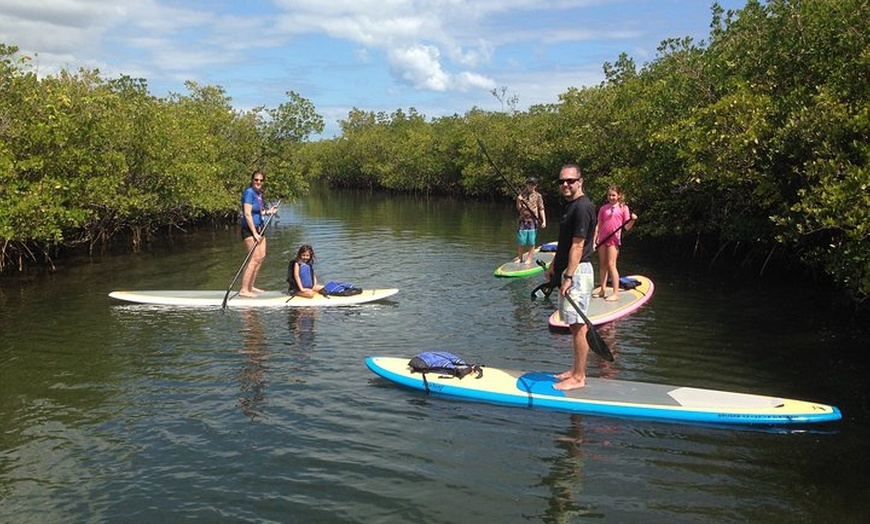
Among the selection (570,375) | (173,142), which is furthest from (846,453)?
(173,142)

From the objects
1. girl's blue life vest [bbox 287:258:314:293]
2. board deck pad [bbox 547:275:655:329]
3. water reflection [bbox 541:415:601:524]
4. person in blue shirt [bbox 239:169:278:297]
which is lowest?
water reflection [bbox 541:415:601:524]

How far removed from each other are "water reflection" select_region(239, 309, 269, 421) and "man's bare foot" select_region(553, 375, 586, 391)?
135 inches

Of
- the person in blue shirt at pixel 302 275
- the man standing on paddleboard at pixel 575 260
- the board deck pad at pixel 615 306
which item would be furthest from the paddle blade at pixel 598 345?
the person in blue shirt at pixel 302 275

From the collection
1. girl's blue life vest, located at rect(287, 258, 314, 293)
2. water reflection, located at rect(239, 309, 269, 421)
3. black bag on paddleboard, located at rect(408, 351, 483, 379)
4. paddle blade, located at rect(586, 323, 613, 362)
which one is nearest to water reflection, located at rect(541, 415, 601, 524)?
paddle blade, located at rect(586, 323, 613, 362)

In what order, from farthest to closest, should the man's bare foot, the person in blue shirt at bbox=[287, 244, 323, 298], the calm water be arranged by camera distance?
the person in blue shirt at bbox=[287, 244, 323, 298]
the man's bare foot
the calm water

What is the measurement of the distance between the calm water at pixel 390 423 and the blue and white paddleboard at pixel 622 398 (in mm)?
142


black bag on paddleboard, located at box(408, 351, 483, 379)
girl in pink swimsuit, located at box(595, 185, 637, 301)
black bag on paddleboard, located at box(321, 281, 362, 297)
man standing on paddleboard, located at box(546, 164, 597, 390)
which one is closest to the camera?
man standing on paddleboard, located at box(546, 164, 597, 390)

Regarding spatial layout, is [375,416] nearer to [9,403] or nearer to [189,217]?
[9,403]

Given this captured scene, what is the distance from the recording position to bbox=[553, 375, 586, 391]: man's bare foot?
7206 mm

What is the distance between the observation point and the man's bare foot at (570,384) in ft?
23.6

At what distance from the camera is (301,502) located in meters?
5.28

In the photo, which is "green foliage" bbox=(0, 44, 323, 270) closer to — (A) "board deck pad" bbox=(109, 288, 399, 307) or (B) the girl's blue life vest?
(A) "board deck pad" bbox=(109, 288, 399, 307)

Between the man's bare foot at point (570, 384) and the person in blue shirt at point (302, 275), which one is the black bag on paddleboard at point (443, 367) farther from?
the person in blue shirt at point (302, 275)

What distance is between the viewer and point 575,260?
21.9 ft
